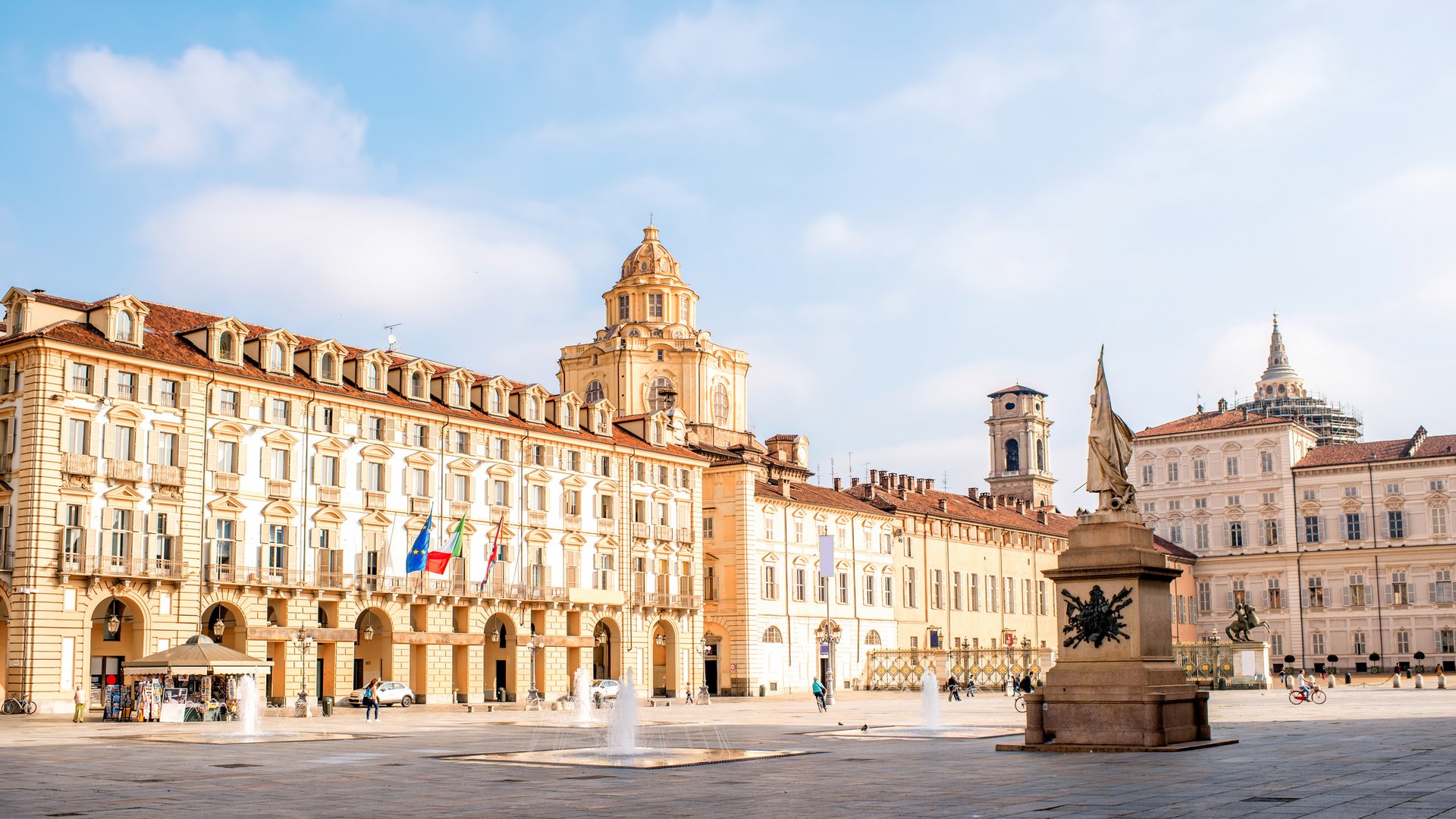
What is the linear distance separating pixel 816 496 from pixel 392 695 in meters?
35.6

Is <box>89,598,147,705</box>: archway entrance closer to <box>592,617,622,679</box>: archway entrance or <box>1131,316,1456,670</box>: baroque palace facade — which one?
<box>592,617,622,679</box>: archway entrance

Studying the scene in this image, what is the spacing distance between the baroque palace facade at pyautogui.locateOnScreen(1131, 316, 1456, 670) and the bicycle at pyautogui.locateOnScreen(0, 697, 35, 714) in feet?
298

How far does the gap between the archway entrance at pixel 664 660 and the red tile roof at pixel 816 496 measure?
9614 millimetres

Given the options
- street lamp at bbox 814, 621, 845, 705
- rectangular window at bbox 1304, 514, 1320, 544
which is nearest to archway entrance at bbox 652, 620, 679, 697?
street lamp at bbox 814, 621, 845, 705

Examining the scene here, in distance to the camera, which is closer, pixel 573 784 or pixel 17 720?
pixel 573 784

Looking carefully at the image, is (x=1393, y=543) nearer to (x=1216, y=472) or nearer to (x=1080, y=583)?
(x=1216, y=472)

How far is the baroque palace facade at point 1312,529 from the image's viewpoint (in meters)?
114

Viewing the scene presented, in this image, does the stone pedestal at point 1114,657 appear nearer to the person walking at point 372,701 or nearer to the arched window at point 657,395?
the person walking at point 372,701

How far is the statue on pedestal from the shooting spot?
27828 millimetres

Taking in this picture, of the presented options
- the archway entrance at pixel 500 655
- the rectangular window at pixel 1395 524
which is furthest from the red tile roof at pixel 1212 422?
the archway entrance at pixel 500 655

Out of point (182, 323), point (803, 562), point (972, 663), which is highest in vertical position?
point (182, 323)

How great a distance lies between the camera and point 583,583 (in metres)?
77.9

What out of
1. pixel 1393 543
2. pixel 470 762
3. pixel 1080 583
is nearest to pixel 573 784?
pixel 470 762

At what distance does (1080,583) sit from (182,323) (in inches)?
1871
